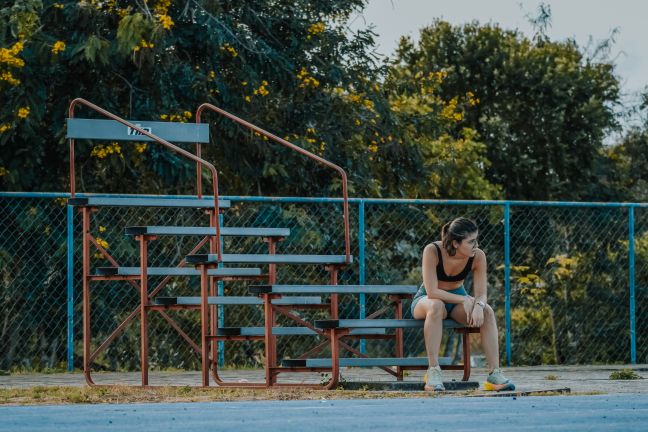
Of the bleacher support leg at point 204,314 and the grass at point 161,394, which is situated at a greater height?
the bleacher support leg at point 204,314

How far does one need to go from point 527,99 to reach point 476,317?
88.0 ft

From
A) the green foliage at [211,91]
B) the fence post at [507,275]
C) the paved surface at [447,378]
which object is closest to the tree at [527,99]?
the green foliage at [211,91]

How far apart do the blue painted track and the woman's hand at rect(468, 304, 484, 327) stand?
1.41 meters

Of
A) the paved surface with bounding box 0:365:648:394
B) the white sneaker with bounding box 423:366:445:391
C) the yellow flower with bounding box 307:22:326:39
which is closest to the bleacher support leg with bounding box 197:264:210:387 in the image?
the paved surface with bounding box 0:365:648:394

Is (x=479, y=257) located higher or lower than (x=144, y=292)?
higher

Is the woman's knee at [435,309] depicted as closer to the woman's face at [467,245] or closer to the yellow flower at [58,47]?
the woman's face at [467,245]

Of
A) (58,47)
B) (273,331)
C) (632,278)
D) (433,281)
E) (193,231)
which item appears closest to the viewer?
(433,281)

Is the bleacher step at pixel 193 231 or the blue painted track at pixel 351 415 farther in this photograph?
the bleacher step at pixel 193 231

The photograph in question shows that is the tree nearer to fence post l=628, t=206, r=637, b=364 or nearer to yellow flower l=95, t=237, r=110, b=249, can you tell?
fence post l=628, t=206, r=637, b=364

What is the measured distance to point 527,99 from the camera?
120ft

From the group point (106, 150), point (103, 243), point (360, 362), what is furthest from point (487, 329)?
point (106, 150)

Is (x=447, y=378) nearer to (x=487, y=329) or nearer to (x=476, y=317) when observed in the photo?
(x=487, y=329)

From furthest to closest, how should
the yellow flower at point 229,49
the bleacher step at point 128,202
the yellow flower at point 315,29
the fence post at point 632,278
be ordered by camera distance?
the yellow flower at point 315,29
the yellow flower at point 229,49
the fence post at point 632,278
the bleacher step at point 128,202

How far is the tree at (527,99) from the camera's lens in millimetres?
34656
